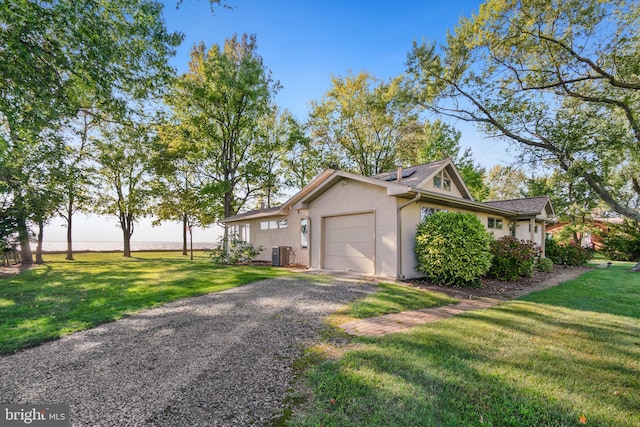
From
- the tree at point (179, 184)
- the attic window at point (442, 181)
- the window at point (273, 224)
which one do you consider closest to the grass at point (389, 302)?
the attic window at point (442, 181)

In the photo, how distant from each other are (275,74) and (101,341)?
68.6 feet

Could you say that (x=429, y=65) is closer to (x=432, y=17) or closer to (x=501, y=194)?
(x=432, y=17)

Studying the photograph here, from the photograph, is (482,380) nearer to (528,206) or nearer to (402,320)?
(402,320)

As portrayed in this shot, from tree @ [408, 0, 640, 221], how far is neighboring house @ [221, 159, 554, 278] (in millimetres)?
3433

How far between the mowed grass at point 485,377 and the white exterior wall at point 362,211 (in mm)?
4269

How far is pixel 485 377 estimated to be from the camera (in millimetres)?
3158

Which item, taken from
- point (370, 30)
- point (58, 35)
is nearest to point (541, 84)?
point (370, 30)

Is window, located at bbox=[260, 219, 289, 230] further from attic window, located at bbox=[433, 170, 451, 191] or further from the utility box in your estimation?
attic window, located at bbox=[433, 170, 451, 191]

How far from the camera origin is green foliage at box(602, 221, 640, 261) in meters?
21.7

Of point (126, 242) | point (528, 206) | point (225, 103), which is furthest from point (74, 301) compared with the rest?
point (126, 242)

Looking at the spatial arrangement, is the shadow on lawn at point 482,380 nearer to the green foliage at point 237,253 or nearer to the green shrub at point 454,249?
the green shrub at point 454,249

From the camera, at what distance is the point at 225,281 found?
362 inches

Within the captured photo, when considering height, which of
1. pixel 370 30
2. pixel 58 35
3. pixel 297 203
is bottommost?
pixel 297 203

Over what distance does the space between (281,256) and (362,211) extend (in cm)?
546
